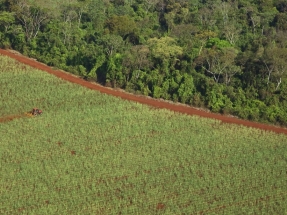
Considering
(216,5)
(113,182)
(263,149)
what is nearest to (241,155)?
(263,149)

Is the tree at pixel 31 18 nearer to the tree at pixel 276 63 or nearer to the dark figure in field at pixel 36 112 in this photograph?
the dark figure in field at pixel 36 112

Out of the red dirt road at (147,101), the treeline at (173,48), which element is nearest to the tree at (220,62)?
the treeline at (173,48)

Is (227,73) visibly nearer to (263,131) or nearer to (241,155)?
(263,131)

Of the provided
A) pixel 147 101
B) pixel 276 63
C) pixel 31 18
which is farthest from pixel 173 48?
pixel 31 18

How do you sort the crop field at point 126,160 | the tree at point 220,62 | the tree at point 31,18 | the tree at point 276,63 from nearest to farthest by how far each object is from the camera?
the crop field at point 126,160 < the tree at point 276,63 < the tree at point 220,62 < the tree at point 31,18

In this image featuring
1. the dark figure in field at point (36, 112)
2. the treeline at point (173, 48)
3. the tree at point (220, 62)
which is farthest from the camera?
the tree at point (220, 62)

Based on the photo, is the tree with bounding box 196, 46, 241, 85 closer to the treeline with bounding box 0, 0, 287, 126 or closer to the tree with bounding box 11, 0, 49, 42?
the treeline with bounding box 0, 0, 287, 126

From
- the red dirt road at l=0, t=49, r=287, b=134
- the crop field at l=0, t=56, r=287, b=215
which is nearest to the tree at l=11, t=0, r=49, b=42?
the red dirt road at l=0, t=49, r=287, b=134
